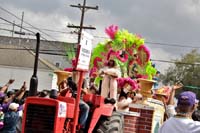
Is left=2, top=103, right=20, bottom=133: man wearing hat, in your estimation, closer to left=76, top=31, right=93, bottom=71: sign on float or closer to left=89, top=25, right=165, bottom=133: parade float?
left=89, top=25, right=165, bottom=133: parade float

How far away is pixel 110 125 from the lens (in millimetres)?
10328

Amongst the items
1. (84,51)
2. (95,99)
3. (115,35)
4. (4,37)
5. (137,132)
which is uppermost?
(4,37)

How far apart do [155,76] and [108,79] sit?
5.90 meters

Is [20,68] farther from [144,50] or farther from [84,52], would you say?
[84,52]

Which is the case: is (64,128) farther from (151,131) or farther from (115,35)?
(115,35)

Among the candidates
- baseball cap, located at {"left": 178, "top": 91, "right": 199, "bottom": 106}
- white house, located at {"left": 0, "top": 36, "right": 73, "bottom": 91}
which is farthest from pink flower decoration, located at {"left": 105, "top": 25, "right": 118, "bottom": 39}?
white house, located at {"left": 0, "top": 36, "right": 73, "bottom": 91}

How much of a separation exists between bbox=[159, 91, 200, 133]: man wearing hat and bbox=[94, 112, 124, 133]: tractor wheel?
488 cm

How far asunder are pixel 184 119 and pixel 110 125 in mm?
5145

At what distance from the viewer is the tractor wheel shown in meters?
10.2

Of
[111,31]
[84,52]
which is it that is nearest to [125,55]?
[111,31]

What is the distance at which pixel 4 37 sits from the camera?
80.6 metres

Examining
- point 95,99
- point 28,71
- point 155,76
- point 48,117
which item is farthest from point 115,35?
point 28,71

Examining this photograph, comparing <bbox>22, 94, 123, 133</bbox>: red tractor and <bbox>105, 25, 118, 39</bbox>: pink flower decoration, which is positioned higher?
<bbox>105, 25, 118, 39</bbox>: pink flower decoration

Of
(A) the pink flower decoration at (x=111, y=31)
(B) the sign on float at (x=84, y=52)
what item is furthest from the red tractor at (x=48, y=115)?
(A) the pink flower decoration at (x=111, y=31)
